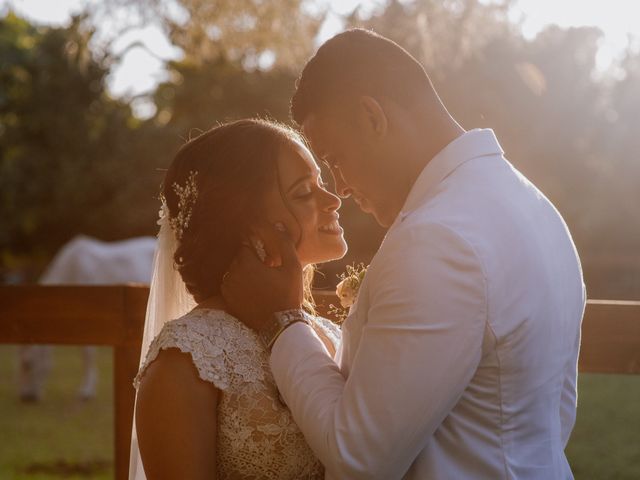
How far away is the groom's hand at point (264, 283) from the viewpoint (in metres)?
2.41

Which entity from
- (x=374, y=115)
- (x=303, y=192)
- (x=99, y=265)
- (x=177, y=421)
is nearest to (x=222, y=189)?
(x=303, y=192)

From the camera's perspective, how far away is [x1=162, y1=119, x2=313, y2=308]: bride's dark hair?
8.72 feet

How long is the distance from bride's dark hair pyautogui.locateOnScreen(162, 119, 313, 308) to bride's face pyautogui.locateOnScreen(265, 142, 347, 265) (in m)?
0.03

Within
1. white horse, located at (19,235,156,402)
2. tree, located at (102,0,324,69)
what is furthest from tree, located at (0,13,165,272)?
tree, located at (102,0,324,69)

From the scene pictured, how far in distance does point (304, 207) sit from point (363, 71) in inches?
23.9

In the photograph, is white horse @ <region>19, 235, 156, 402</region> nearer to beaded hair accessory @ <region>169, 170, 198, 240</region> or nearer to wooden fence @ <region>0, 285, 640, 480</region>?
wooden fence @ <region>0, 285, 640, 480</region>

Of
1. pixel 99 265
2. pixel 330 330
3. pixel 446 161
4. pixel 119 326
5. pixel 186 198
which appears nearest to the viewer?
pixel 446 161

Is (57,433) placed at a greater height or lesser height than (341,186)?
lesser

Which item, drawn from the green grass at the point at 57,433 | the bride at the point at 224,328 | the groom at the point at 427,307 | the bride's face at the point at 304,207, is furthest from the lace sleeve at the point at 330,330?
the green grass at the point at 57,433

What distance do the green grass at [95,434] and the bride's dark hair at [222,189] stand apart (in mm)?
4877

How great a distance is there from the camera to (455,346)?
1908 mm

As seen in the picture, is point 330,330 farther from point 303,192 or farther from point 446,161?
point 446,161

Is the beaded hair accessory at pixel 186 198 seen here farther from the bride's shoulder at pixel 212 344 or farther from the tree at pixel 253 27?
the tree at pixel 253 27

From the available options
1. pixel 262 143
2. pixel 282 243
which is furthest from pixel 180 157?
pixel 282 243
